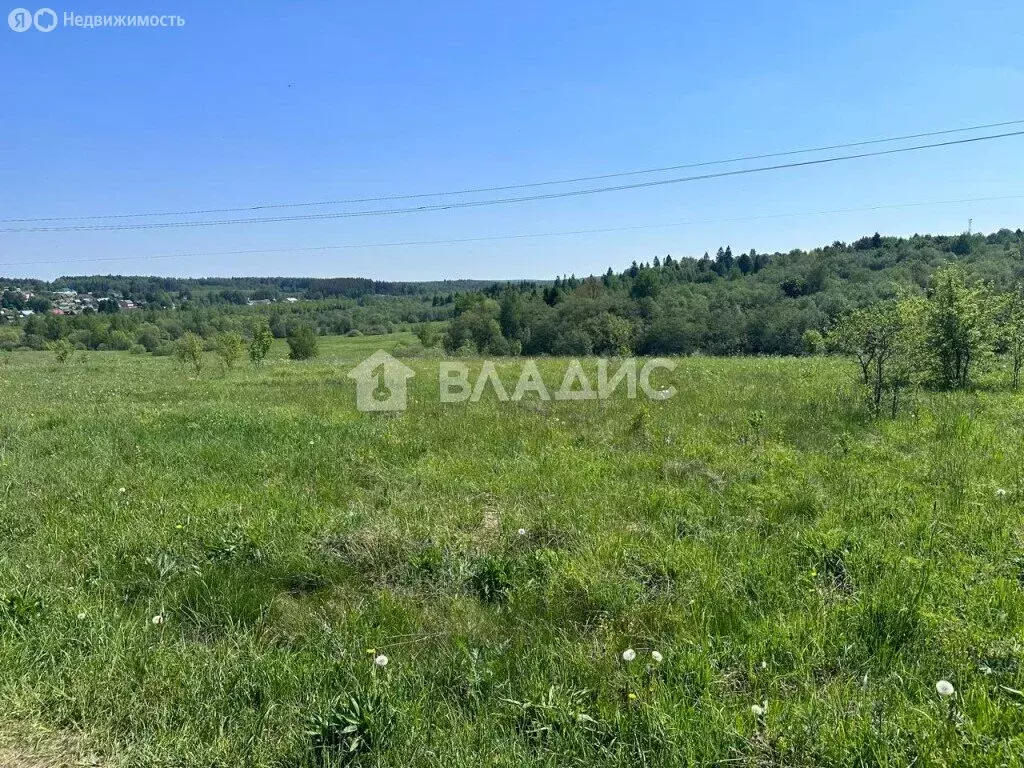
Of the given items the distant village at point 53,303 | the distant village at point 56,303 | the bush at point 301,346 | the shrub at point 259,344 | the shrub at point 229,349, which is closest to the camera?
the shrub at point 229,349

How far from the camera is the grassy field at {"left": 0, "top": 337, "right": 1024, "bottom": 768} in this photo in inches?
89.0

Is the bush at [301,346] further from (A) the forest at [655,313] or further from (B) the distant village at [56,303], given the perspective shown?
(B) the distant village at [56,303]

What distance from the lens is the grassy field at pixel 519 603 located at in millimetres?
2262

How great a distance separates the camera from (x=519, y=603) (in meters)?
3.40

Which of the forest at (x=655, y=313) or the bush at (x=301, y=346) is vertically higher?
the forest at (x=655, y=313)

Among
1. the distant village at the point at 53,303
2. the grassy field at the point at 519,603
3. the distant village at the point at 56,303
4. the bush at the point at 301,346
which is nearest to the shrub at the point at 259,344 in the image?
the grassy field at the point at 519,603

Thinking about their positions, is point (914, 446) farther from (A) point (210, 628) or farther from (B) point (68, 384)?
(B) point (68, 384)

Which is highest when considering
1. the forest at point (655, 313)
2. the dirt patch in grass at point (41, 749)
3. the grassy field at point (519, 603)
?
the forest at point (655, 313)

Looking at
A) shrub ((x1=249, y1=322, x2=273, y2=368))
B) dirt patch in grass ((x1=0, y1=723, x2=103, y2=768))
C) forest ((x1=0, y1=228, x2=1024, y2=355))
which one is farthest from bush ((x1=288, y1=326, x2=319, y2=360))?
dirt patch in grass ((x1=0, y1=723, x2=103, y2=768))

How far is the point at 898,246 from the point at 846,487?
79146mm

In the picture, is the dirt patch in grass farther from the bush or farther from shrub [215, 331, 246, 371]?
the bush

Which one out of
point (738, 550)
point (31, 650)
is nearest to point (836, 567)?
point (738, 550)

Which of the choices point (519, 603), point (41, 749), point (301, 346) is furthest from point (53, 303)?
point (519, 603)

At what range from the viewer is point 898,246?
67.3 meters
